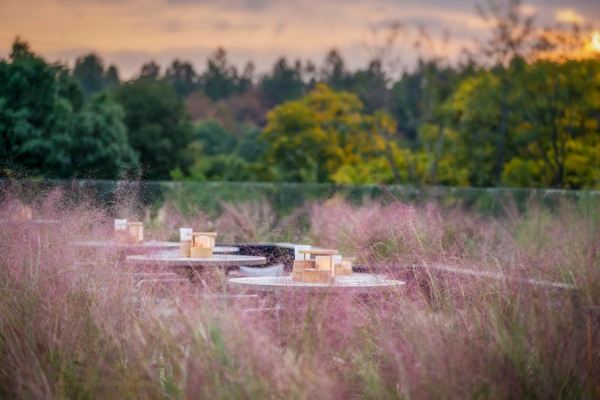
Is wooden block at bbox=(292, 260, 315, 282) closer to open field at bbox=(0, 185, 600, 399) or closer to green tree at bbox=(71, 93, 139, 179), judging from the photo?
open field at bbox=(0, 185, 600, 399)

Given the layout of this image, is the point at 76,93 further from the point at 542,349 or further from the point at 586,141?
the point at 542,349

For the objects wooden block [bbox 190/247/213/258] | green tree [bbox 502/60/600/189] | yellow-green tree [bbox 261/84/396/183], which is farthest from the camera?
yellow-green tree [bbox 261/84/396/183]

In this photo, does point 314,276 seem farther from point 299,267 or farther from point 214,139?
point 214,139

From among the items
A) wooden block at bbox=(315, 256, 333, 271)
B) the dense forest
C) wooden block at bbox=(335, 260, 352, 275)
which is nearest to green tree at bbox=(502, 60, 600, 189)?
the dense forest

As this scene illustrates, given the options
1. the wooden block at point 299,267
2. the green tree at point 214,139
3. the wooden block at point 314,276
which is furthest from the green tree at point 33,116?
the green tree at point 214,139

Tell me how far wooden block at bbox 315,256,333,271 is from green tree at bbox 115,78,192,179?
38.9m

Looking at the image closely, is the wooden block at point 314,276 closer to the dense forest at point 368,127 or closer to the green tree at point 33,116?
the dense forest at point 368,127

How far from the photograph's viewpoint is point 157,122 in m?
48.4

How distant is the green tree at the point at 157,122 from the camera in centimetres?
4628

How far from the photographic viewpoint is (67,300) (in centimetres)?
577

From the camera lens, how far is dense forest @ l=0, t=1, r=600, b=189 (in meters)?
20.1

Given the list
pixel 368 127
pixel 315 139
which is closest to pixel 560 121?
pixel 368 127

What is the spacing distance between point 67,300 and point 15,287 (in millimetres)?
503

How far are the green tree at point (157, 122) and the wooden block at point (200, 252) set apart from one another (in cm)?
3672
